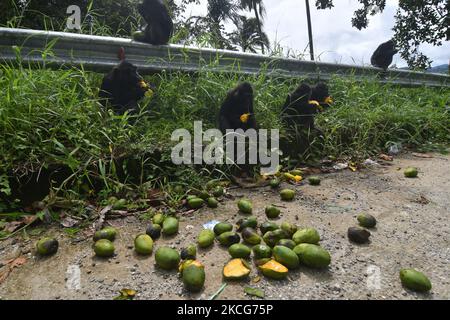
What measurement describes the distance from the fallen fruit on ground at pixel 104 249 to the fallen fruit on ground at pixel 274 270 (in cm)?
74

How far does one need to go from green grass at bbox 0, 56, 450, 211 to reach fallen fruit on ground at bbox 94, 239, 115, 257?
0.62 m

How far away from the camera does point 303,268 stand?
4.85 ft

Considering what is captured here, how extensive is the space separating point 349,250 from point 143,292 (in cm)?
102

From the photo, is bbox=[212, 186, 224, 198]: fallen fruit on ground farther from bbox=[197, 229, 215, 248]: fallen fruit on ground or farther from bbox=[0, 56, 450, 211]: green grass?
bbox=[197, 229, 215, 248]: fallen fruit on ground

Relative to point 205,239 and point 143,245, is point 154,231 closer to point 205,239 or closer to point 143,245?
point 143,245

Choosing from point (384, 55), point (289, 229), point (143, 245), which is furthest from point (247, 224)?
point (384, 55)

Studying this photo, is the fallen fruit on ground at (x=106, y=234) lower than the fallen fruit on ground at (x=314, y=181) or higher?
lower

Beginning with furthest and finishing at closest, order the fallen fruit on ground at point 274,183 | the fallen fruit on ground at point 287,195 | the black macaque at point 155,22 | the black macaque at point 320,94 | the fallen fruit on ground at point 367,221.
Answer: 1. the black macaque at point 320,94
2. the black macaque at point 155,22
3. the fallen fruit on ground at point 274,183
4. the fallen fruit on ground at point 287,195
5. the fallen fruit on ground at point 367,221

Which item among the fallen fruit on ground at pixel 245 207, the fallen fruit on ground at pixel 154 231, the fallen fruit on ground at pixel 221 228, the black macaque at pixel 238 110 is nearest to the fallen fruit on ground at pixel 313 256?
the fallen fruit on ground at pixel 221 228

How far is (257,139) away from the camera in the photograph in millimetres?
2881

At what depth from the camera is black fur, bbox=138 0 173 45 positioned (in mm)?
3506

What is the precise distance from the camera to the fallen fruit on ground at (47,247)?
158cm

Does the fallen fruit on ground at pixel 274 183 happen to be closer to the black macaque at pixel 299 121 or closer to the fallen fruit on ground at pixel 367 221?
the black macaque at pixel 299 121
